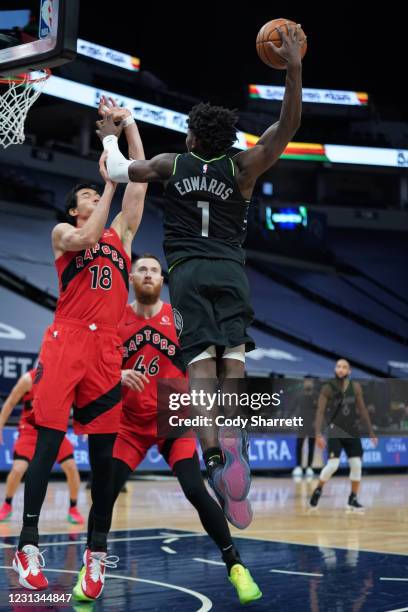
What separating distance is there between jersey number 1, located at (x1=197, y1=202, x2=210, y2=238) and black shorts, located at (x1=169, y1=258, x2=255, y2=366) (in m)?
0.17

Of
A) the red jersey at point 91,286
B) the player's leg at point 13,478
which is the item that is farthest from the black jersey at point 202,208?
the player's leg at point 13,478

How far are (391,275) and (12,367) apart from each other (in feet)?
64.4

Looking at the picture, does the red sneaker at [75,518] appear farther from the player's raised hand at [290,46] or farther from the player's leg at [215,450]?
the player's raised hand at [290,46]

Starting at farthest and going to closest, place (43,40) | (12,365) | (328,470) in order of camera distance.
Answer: (12,365)
(328,470)
(43,40)

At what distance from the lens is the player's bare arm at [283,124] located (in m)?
4.63

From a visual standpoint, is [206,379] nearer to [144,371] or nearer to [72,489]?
[144,371]

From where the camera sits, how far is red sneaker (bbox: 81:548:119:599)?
5.61 m

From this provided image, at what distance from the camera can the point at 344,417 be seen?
1320cm

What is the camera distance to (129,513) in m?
11.9

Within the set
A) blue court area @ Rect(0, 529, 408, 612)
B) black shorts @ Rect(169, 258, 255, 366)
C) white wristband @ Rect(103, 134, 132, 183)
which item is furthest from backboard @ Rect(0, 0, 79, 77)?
blue court area @ Rect(0, 529, 408, 612)

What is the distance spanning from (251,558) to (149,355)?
2.50 m

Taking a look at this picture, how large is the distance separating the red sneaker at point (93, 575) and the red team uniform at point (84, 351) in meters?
0.84

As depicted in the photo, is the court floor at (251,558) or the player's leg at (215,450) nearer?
the player's leg at (215,450)

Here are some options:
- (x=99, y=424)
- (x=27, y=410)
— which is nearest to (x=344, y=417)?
(x=27, y=410)
